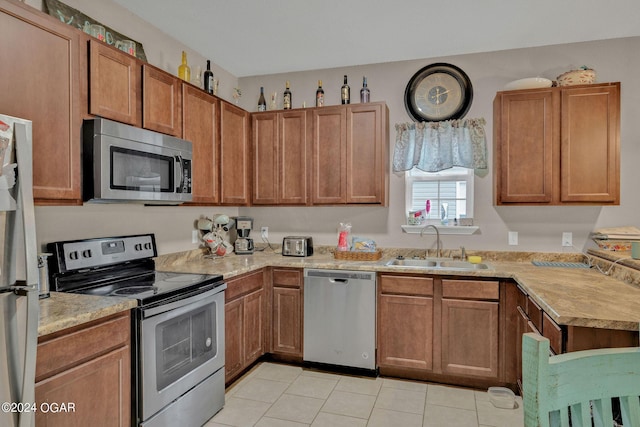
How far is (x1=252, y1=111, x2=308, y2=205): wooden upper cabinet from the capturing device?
3490 mm

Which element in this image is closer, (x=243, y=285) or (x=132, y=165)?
(x=132, y=165)

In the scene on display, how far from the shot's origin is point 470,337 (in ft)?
9.04

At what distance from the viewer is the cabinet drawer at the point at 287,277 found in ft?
10.3

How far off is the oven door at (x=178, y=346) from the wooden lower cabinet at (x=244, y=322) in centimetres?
22

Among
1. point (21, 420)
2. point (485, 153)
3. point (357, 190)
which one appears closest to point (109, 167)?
point (21, 420)

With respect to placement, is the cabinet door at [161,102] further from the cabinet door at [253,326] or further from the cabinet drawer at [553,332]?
the cabinet drawer at [553,332]

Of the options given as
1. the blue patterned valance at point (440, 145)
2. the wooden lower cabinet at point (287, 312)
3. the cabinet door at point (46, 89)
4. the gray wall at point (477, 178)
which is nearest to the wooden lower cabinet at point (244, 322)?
the wooden lower cabinet at point (287, 312)

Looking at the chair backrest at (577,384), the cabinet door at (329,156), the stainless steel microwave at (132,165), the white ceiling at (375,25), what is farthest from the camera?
the cabinet door at (329,156)

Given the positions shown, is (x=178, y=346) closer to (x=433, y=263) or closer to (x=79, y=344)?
(x=79, y=344)

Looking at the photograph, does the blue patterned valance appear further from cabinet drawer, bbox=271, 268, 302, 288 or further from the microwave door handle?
the microwave door handle

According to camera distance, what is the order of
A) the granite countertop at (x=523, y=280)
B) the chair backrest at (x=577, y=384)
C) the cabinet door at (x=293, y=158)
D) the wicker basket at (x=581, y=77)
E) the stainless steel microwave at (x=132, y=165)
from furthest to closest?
1. the cabinet door at (x=293, y=158)
2. the wicker basket at (x=581, y=77)
3. the stainless steel microwave at (x=132, y=165)
4. the granite countertop at (x=523, y=280)
5. the chair backrest at (x=577, y=384)

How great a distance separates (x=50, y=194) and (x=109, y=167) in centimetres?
32

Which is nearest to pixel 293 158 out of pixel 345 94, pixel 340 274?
pixel 345 94

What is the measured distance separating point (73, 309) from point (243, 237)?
2.10 metres
